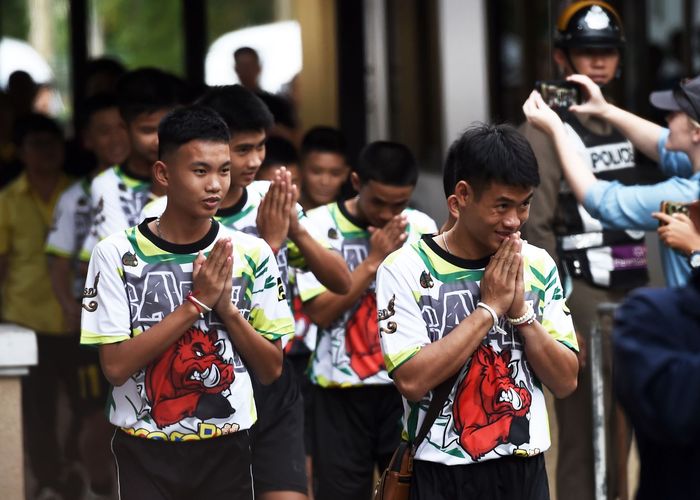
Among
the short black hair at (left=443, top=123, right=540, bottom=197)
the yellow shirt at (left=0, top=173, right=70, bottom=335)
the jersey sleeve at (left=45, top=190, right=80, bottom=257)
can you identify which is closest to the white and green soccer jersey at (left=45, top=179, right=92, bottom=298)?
the jersey sleeve at (left=45, top=190, right=80, bottom=257)

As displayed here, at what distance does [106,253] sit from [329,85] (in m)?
7.24

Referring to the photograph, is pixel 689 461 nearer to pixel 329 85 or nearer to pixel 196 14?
pixel 329 85

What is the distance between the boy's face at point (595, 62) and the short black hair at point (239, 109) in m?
1.68

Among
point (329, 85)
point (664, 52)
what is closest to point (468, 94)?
point (664, 52)

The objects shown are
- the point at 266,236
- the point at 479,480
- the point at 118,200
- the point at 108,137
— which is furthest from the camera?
the point at 108,137

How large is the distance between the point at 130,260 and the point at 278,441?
118 centimetres

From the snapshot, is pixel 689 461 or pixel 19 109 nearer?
pixel 689 461

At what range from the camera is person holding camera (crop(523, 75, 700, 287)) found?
17.7ft

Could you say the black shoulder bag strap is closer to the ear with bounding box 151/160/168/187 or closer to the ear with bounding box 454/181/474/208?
the ear with bounding box 454/181/474/208

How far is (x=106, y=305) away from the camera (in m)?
4.64

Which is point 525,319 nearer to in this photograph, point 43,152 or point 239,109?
point 239,109

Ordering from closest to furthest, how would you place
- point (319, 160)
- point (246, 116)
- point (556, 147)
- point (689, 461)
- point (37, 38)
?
point (689, 461), point (246, 116), point (556, 147), point (319, 160), point (37, 38)

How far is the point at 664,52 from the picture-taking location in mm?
9852

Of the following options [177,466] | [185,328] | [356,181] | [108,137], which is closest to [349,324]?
[356,181]
